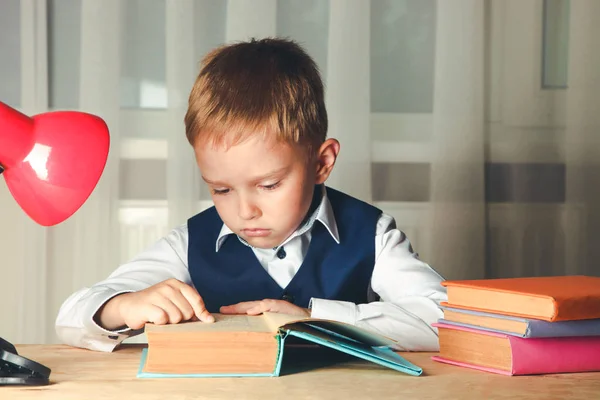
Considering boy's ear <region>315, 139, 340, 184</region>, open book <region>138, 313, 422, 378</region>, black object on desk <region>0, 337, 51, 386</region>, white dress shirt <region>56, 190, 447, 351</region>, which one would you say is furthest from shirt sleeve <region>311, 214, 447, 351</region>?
black object on desk <region>0, 337, 51, 386</region>

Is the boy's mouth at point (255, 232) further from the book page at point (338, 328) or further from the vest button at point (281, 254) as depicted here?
the book page at point (338, 328)

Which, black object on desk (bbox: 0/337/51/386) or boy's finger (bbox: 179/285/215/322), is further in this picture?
boy's finger (bbox: 179/285/215/322)

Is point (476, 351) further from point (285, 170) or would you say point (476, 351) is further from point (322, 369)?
point (285, 170)

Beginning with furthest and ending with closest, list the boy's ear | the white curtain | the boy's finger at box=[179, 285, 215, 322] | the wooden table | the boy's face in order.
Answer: the white curtain
the boy's ear
the boy's face
the boy's finger at box=[179, 285, 215, 322]
the wooden table

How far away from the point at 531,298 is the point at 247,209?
440 millimetres

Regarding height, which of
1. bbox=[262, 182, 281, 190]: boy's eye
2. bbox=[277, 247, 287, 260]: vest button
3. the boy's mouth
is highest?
bbox=[262, 182, 281, 190]: boy's eye

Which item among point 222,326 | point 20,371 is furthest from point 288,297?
point 20,371

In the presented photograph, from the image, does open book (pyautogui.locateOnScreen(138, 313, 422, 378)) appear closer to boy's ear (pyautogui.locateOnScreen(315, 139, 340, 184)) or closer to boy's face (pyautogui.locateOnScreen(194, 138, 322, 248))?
boy's face (pyautogui.locateOnScreen(194, 138, 322, 248))

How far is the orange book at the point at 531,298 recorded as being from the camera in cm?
79

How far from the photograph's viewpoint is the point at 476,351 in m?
0.85

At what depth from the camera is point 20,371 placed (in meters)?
0.74

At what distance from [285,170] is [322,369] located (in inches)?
15.0

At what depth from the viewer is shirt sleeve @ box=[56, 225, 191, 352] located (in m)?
1.02

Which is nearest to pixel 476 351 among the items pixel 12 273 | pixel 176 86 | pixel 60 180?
pixel 60 180
